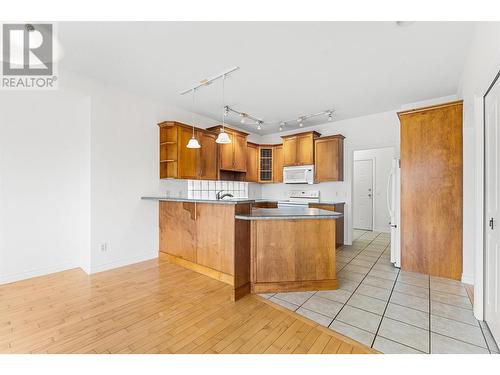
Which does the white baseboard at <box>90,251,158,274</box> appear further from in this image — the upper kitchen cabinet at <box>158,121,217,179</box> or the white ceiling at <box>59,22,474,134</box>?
the white ceiling at <box>59,22,474,134</box>

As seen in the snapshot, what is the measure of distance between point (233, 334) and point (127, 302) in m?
1.26

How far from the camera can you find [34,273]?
2982 mm

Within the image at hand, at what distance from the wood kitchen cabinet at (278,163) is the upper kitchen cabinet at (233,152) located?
891 mm

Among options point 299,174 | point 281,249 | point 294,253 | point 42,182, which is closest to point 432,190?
point 294,253

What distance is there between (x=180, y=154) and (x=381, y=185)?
5.28 metres

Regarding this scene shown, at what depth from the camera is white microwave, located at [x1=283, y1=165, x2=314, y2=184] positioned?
492cm

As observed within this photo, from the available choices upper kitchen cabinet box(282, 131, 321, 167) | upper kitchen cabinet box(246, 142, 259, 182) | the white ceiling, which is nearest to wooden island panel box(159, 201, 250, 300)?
the white ceiling

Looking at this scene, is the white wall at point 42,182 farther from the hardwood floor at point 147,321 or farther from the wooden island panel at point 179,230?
the wooden island panel at point 179,230

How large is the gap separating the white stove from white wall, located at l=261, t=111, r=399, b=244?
0.12m

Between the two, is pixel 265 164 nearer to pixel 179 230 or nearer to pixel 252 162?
pixel 252 162

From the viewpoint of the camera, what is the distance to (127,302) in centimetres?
232

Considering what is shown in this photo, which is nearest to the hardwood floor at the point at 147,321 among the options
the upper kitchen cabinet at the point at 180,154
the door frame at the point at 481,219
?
the door frame at the point at 481,219
